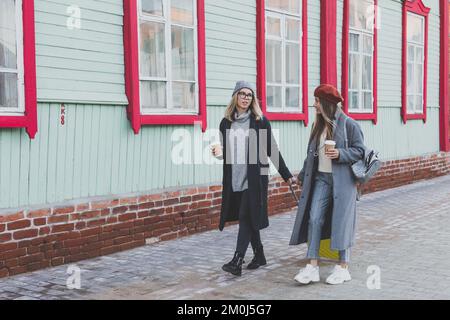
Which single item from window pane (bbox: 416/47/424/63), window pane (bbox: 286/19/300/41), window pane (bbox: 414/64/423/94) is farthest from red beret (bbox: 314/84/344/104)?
window pane (bbox: 416/47/424/63)

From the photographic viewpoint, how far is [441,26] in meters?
17.3

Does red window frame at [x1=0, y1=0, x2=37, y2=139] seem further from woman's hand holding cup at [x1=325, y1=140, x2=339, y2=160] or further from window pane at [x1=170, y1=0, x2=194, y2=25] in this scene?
woman's hand holding cup at [x1=325, y1=140, x2=339, y2=160]

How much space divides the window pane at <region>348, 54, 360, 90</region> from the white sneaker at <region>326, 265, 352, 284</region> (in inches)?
298

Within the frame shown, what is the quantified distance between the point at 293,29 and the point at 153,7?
11.9ft

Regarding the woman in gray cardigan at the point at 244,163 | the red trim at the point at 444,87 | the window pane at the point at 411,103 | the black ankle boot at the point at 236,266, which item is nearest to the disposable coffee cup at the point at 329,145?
the woman in gray cardigan at the point at 244,163

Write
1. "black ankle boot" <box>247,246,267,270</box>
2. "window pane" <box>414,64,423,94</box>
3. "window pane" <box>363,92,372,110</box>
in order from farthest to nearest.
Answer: "window pane" <box>414,64,423,94</box> < "window pane" <box>363,92,372,110</box> < "black ankle boot" <box>247,246,267,270</box>

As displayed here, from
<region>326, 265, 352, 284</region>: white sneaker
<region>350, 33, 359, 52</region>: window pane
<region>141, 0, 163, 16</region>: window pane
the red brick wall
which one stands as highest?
<region>350, 33, 359, 52</region>: window pane

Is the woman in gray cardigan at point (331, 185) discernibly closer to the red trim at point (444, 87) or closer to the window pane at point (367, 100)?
the window pane at point (367, 100)

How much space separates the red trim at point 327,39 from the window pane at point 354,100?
1186mm

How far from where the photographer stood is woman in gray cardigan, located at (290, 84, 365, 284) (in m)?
A: 6.19

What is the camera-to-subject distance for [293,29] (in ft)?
37.7

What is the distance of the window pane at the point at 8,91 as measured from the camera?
667 cm
